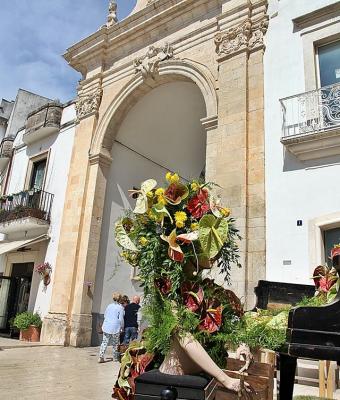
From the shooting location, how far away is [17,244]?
12.7 metres

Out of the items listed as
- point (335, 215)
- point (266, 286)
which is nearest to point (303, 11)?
point (335, 215)

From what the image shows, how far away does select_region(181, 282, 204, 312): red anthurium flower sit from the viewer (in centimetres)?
201

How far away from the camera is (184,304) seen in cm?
203

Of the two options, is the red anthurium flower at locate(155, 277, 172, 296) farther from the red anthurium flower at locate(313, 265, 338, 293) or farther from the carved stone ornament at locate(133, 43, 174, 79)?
the carved stone ornament at locate(133, 43, 174, 79)

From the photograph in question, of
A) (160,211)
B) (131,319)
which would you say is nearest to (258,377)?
(160,211)

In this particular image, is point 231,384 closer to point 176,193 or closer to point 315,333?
point 315,333

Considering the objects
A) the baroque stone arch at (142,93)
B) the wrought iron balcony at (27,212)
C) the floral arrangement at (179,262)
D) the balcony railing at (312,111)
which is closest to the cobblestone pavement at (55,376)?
the floral arrangement at (179,262)

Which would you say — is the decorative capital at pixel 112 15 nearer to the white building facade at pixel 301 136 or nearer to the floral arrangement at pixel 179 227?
the white building facade at pixel 301 136

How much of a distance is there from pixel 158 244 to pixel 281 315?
247cm

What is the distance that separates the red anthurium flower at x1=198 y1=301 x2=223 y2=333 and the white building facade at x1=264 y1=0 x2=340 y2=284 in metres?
5.15

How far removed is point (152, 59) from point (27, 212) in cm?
608

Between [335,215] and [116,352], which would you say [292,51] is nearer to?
[335,215]

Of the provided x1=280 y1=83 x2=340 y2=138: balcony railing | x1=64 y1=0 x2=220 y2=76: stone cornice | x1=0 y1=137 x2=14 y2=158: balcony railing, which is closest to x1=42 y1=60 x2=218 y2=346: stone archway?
x1=64 y1=0 x2=220 y2=76: stone cornice

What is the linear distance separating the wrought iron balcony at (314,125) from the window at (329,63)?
0.54 m
